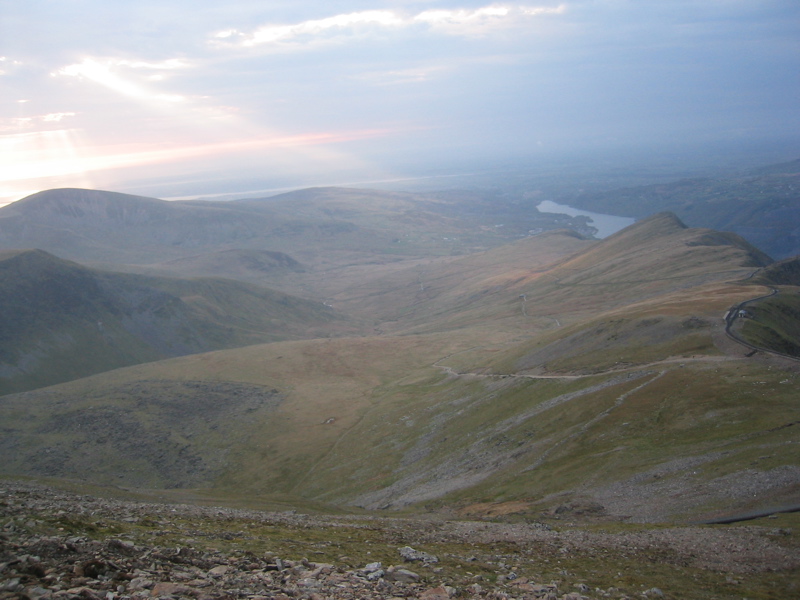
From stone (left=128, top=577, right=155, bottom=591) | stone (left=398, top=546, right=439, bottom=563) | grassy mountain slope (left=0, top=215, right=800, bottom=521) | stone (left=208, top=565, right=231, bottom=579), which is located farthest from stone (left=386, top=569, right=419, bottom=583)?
grassy mountain slope (left=0, top=215, right=800, bottom=521)

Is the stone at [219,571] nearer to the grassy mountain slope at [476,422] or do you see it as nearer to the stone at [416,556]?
the stone at [416,556]

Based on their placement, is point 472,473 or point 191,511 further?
point 472,473

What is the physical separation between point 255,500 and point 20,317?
181 meters

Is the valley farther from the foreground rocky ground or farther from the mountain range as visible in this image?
the mountain range

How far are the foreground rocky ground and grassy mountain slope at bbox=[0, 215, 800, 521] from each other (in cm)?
1016

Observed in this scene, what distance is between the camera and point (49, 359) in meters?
182

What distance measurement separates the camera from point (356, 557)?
26.4 m

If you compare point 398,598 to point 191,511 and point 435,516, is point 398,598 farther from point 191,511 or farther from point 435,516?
point 435,516

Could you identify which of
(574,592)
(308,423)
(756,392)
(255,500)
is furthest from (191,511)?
(308,423)

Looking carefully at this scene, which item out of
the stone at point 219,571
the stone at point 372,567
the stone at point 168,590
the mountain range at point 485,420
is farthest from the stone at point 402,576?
the mountain range at point 485,420

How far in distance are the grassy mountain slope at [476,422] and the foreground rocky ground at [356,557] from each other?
1016 centimetres

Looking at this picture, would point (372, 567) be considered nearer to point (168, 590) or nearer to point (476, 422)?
point (168, 590)

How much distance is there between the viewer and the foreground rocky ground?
17.6 m

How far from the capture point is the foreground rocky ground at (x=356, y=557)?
17.6m
